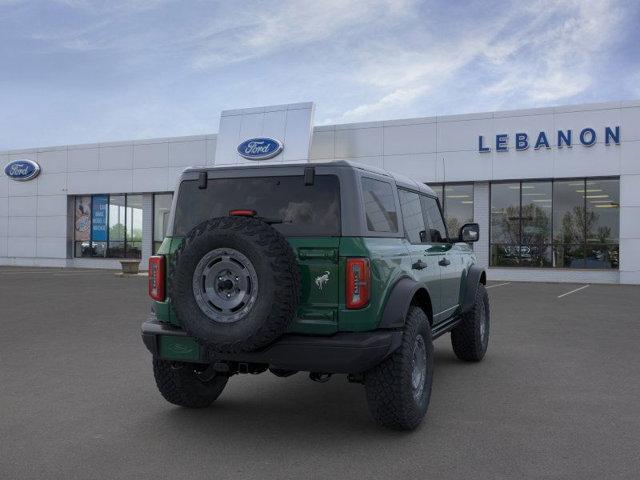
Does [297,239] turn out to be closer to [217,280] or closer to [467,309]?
[217,280]

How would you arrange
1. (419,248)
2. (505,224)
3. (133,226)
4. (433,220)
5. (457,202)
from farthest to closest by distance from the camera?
(133,226)
(457,202)
(505,224)
(433,220)
(419,248)

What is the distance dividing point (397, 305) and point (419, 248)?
1.11 m

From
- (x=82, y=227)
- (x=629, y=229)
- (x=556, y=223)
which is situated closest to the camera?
(x=629, y=229)

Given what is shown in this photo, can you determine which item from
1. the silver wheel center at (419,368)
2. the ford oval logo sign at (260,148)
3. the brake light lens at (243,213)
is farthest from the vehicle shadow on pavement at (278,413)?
the ford oval logo sign at (260,148)

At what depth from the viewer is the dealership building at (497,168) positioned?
74.2 ft

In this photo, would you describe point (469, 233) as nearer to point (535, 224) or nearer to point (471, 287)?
point (471, 287)

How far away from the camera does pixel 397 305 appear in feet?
14.7

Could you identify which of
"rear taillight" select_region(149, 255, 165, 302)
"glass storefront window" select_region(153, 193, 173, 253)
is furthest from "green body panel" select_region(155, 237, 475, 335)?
"glass storefront window" select_region(153, 193, 173, 253)

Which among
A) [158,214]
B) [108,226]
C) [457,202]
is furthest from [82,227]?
[457,202]

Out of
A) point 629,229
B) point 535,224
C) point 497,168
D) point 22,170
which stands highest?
point 22,170

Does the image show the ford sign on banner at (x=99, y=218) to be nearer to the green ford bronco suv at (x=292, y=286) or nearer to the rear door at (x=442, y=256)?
the rear door at (x=442, y=256)

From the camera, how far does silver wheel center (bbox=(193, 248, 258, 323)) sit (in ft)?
13.8

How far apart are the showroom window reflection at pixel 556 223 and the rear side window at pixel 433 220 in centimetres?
1821

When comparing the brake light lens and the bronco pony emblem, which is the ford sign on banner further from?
the bronco pony emblem
